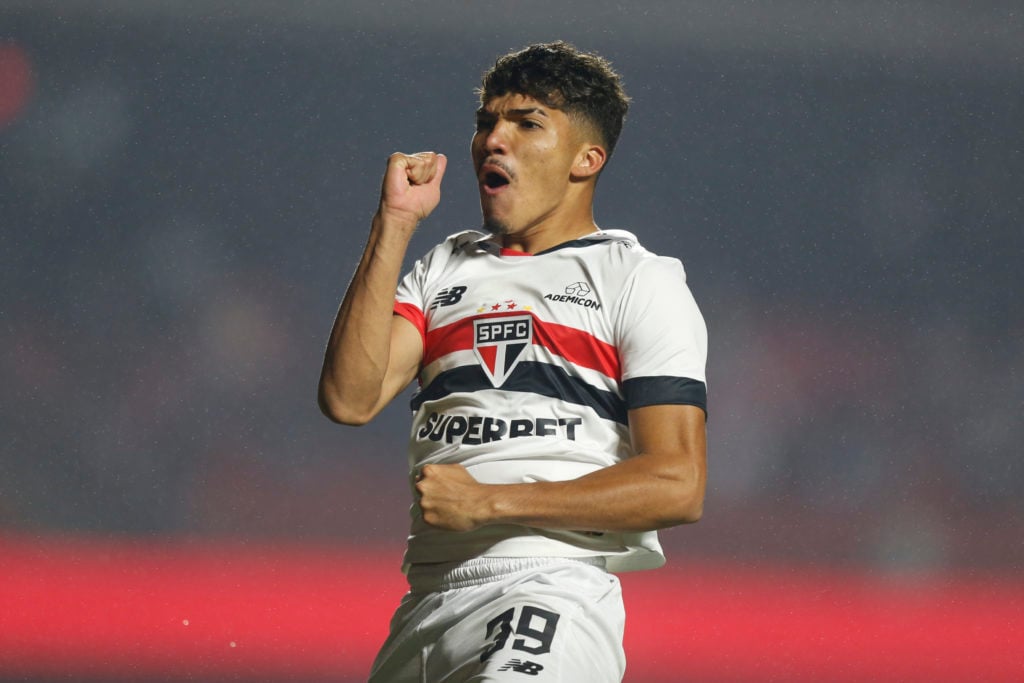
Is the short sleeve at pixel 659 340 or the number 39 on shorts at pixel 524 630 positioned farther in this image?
the short sleeve at pixel 659 340

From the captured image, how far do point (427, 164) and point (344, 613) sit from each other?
2.63 m

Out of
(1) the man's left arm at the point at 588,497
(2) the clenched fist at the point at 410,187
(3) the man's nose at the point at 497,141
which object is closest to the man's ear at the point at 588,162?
(3) the man's nose at the point at 497,141

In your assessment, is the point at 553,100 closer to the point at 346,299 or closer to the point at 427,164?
the point at 427,164

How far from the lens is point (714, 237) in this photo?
191 inches

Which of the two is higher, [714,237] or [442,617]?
[714,237]

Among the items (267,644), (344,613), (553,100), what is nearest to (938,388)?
(344,613)

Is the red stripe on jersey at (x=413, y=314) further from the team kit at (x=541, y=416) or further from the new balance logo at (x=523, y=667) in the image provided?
the new balance logo at (x=523, y=667)

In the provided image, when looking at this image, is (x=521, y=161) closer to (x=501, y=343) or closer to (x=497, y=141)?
(x=497, y=141)

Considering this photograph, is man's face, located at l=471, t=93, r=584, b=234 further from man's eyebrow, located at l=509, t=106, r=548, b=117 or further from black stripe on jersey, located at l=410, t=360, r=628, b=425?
black stripe on jersey, located at l=410, t=360, r=628, b=425

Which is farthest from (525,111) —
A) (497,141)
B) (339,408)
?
(339,408)

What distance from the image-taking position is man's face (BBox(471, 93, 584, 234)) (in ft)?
5.88

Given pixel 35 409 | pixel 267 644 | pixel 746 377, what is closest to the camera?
pixel 267 644

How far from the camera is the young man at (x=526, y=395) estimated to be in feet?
4.96

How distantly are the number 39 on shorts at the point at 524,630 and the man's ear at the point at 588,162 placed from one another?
0.71 metres
